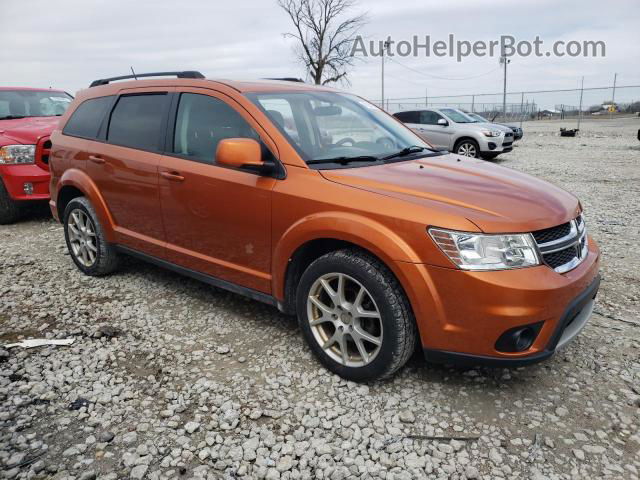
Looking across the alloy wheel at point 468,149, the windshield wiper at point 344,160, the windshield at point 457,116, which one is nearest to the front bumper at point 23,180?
the windshield wiper at point 344,160

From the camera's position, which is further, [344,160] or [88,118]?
[88,118]

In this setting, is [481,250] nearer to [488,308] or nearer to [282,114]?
[488,308]

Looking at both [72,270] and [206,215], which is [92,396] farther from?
[72,270]

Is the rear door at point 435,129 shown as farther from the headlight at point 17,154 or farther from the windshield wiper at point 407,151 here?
the windshield wiper at point 407,151

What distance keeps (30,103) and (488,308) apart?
808 cm

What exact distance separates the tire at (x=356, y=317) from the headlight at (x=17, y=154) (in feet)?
17.3

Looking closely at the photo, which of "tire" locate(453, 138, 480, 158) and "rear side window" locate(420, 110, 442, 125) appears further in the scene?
"rear side window" locate(420, 110, 442, 125)

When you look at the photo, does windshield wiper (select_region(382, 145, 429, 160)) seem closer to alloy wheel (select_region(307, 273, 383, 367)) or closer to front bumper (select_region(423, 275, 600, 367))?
alloy wheel (select_region(307, 273, 383, 367))

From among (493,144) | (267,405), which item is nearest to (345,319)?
(267,405)

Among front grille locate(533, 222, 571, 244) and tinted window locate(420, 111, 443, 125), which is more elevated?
tinted window locate(420, 111, 443, 125)

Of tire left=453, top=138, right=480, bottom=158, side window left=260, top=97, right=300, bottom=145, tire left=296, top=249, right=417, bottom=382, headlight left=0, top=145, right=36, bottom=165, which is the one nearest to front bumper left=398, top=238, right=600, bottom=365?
tire left=296, top=249, right=417, bottom=382

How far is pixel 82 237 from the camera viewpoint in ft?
15.3

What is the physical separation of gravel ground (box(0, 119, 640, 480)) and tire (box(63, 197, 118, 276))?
527 millimetres

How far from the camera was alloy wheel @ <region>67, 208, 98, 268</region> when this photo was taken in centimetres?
456
